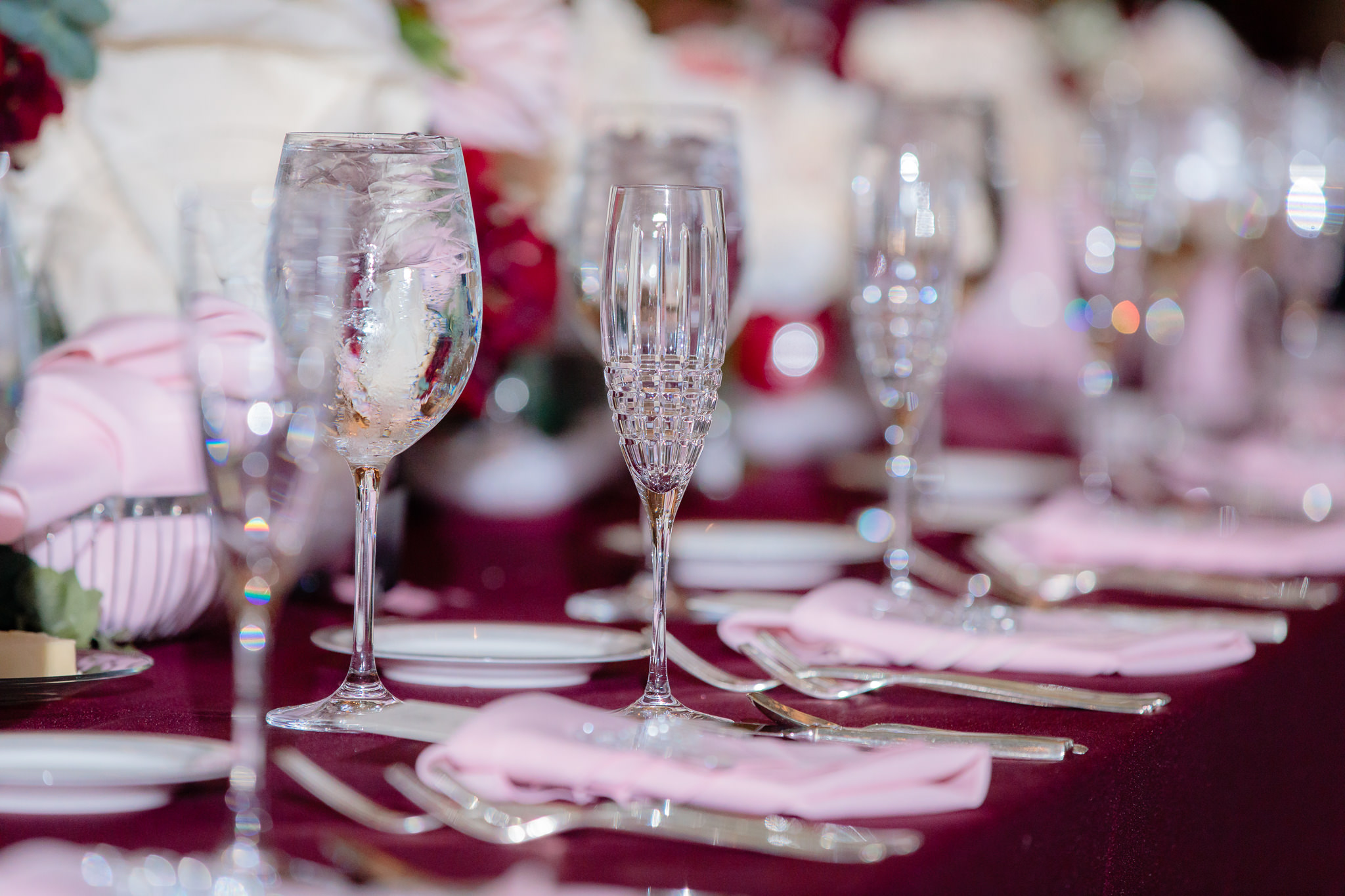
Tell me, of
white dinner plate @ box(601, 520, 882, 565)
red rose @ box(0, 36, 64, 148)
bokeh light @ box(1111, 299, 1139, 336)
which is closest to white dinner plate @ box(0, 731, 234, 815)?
red rose @ box(0, 36, 64, 148)

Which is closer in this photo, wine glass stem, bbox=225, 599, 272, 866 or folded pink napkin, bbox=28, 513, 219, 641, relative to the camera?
wine glass stem, bbox=225, 599, 272, 866

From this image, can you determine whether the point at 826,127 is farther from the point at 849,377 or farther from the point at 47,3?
the point at 47,3

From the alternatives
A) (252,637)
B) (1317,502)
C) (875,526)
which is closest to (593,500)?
(875,526)

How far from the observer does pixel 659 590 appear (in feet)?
2.60

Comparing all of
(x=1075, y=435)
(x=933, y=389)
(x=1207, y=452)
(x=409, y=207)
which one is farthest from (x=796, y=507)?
(x=409, y=207)

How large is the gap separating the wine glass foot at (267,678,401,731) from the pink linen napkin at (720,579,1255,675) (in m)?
0.25

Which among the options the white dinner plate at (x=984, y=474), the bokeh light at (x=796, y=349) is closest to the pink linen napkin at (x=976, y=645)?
the white dinner plate at (x=984, y=474)

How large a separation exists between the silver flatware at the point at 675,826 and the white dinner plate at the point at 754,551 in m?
0.57

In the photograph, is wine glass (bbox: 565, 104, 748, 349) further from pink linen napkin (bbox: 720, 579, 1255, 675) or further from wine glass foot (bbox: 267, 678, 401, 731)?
wine glass foot (bbox: 267, 678, 401, 731)

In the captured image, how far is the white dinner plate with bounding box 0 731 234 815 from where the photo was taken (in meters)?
0.63

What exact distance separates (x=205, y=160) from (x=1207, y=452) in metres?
1.32

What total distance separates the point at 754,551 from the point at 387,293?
0.64m

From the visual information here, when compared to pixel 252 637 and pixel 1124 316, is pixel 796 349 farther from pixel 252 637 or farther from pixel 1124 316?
pixel 252 637

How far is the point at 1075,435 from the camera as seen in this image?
226 centimetres
